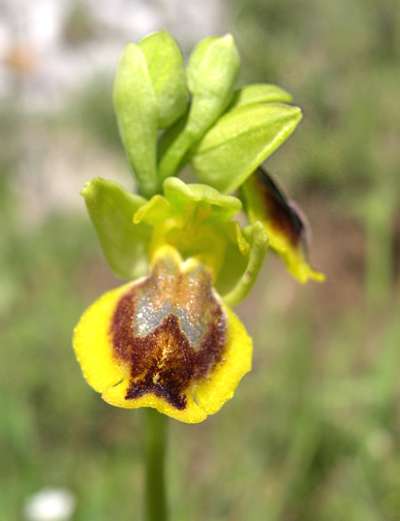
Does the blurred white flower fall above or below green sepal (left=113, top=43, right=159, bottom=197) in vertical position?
below

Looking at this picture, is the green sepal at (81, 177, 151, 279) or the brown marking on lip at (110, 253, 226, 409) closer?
the brown marking on lip at (110, 253, 226, 409)

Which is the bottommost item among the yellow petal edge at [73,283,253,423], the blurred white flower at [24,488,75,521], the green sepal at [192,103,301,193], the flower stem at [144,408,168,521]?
the blurred white flower at [24,488,75,521]

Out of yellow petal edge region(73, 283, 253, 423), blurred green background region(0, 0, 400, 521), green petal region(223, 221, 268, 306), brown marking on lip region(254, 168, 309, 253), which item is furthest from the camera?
blurred green background region(0, 0, 400, 521)

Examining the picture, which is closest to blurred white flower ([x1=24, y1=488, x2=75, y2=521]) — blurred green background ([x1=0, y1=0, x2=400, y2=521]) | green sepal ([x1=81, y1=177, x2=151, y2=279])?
blurred green background ([x1=0, y1=0, x2=400, y2=521])

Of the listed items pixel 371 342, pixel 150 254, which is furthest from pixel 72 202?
pixel 150 254

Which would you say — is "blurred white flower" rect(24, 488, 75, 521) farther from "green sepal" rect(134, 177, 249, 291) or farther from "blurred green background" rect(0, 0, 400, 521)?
"green sepal" rect(134, 177, 249, 291)

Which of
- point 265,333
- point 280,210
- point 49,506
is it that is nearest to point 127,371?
point 280,210
